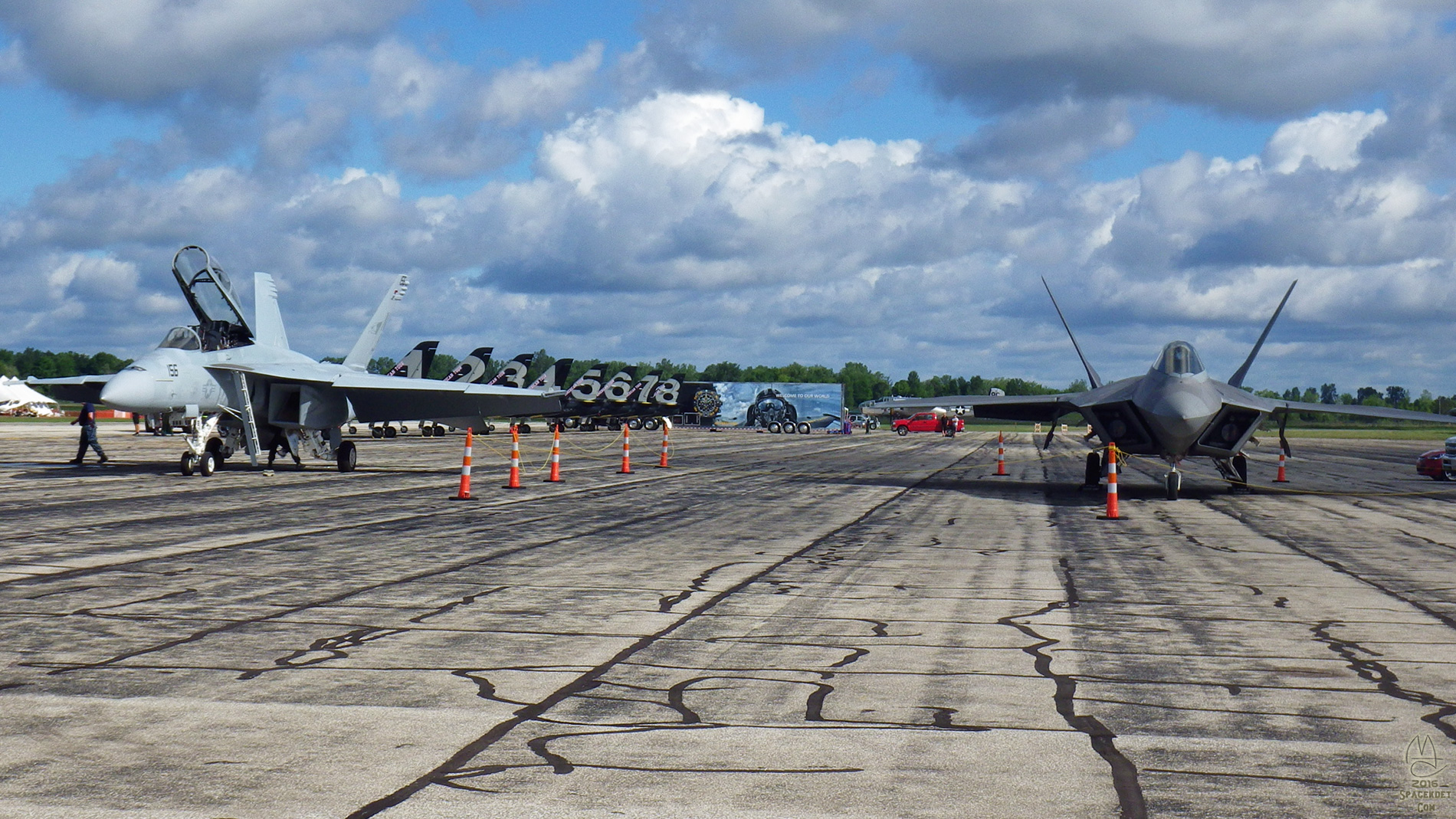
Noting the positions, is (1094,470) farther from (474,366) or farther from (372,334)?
(474,366)

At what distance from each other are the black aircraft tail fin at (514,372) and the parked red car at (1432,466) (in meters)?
38.5

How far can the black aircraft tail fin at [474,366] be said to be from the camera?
51.8 m

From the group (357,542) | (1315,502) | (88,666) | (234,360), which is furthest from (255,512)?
(1315,502)

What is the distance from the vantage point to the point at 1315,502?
18.5m

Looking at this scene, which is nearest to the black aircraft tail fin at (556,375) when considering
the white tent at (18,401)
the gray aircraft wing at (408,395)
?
the gray aircraft wing at (408,395)

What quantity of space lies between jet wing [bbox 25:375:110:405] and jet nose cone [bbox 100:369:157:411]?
2755mm

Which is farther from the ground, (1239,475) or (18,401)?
(18,401)

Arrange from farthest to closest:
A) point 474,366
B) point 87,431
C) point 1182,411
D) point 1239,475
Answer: point 474,366 < point 87,431 < point 1239,475 < point 1182,411

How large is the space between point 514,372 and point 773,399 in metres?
31.9

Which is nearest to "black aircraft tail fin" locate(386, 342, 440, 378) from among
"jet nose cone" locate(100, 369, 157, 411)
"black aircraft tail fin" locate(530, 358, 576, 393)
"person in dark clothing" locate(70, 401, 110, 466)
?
"black aircraft tail fin" locate(530, 358, 576, 393)

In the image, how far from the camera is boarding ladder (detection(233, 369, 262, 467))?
2069cm

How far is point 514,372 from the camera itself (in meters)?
55.2

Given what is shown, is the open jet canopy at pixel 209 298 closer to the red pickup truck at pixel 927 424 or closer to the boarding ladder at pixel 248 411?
the boarding ladder at pixel 248 411

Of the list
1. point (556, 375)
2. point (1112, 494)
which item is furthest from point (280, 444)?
point (556, 375)
